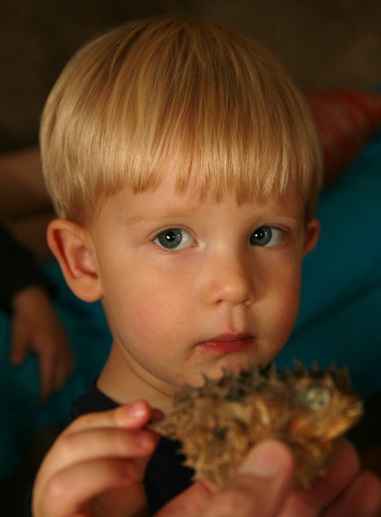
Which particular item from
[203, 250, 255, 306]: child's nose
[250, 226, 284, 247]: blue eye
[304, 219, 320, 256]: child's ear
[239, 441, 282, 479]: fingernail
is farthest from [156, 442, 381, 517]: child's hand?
[304, 219, 320, 256]: child's ear

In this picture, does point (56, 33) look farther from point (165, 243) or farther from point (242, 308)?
point (242, 308)

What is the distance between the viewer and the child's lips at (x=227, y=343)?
2.61 feet

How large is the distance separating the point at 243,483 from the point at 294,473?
0.24 ft

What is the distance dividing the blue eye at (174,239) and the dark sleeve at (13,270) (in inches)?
29.2

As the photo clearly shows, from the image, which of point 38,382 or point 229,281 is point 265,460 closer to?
point 229,281

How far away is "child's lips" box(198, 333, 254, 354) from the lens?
0.80 meters

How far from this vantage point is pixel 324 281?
1626 mm

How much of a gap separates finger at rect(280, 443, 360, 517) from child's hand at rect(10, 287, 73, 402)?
0.85 metres

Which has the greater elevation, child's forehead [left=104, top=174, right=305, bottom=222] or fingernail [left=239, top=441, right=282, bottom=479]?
child's forehead [left=104, top=174, right=305, bottom=222]

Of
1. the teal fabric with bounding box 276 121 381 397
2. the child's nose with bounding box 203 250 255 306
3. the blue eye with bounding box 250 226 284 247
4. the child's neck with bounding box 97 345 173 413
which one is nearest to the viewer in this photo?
the child's nose with bounding box 203 250 255 306

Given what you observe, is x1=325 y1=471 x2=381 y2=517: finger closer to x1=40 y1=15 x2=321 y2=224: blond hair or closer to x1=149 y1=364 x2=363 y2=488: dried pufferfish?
x1=149 y1=364 x2=363 y2=488: dried pufferfish

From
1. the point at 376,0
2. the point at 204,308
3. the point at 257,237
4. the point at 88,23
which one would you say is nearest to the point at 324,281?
the point at 257,237

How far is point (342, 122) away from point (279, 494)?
64.3 inches

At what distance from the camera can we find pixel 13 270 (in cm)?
146
